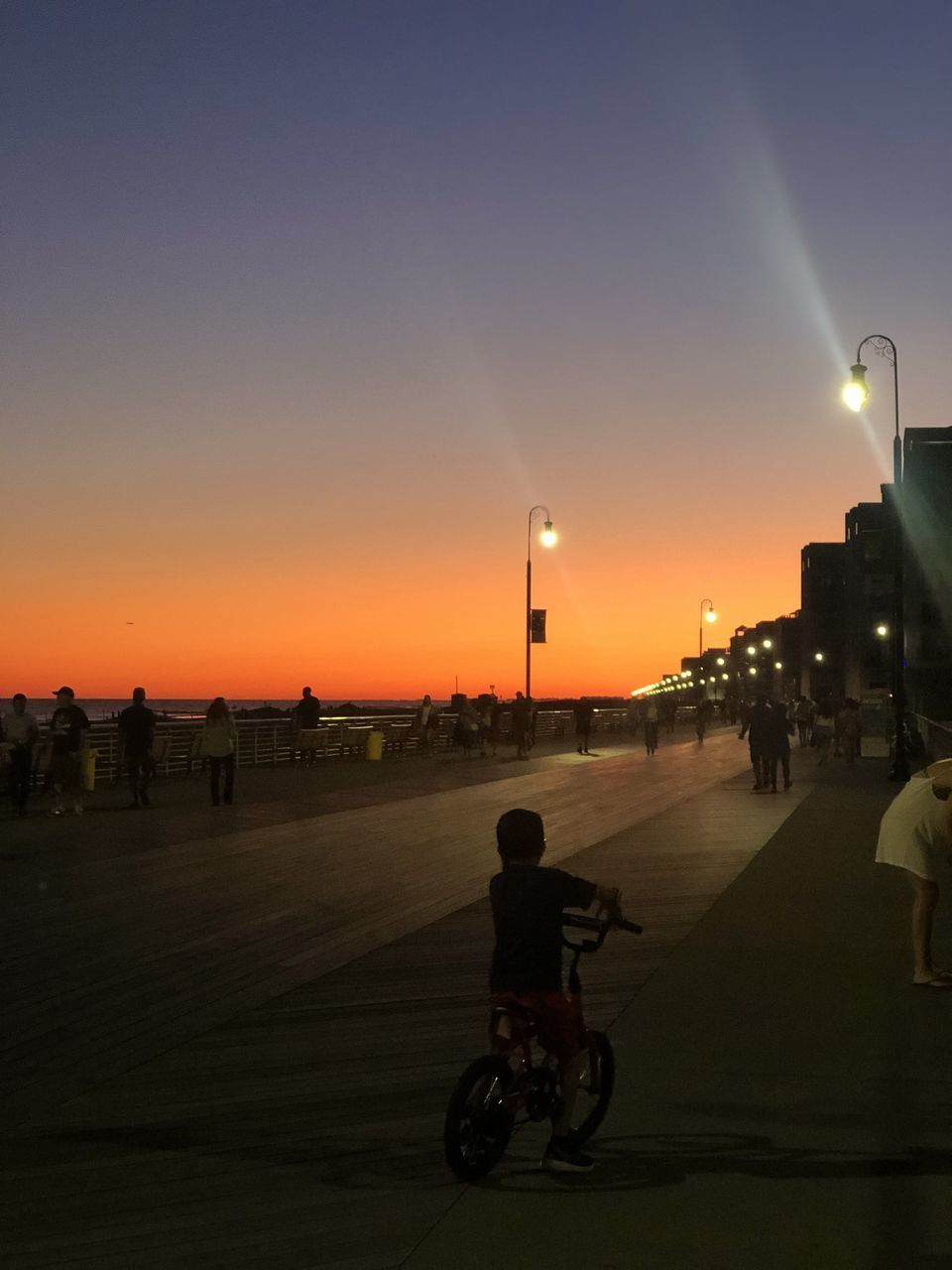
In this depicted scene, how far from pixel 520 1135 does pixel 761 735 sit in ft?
72.3

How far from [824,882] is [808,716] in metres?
45.1

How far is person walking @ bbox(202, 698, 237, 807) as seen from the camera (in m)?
24.1

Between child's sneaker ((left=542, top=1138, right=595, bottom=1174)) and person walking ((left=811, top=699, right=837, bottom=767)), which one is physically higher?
person walking ((left=811, top=699, right=837, bottom=767))

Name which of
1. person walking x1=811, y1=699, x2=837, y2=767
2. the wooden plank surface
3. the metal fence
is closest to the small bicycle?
the wooden plank surface

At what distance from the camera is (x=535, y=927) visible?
17.6 feet

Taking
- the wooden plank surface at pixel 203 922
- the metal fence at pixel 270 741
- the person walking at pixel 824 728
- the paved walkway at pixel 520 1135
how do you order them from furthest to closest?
the person walking at pixel 824 728 < the metal fence at pixel 270 741 < the wooden plank surface at pixel 203 922 < the paved walkway at pixel 520 1135

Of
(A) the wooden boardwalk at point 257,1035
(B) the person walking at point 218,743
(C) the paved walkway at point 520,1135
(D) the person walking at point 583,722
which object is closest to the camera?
(C) the paved walkway at point 520,1135

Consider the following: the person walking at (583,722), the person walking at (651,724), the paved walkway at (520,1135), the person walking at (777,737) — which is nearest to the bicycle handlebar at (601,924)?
the paved walkway at (520,1135)

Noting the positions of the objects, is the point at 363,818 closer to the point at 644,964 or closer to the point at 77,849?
the point at 77,849

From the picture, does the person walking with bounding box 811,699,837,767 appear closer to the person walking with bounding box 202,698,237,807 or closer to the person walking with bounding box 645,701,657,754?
the person walking with bounding box 645,701,657,754

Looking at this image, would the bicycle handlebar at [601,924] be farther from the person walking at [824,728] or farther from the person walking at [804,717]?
the person walking at [804,717]

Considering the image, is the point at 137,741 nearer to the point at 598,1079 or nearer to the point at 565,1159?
the point at 598,1079

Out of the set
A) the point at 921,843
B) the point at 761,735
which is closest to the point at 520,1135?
the point at 921,843

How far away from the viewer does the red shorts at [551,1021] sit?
5.34 m
